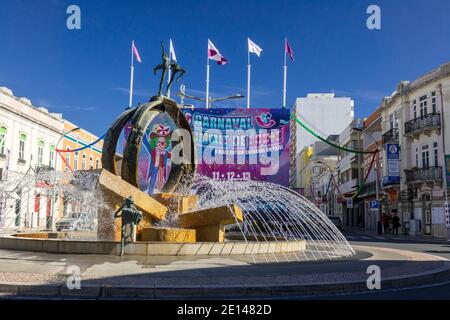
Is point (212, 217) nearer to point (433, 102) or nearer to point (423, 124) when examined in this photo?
point (423, 124)

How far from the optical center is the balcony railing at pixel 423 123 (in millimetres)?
35812

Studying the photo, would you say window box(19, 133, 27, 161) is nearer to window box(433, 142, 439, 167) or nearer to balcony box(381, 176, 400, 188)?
balcony box(381, 176, 400, 188)

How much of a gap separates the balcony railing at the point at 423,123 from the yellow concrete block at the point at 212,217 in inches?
1013

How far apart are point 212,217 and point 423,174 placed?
2607 cm

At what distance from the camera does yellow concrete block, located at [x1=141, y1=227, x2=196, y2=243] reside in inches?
587

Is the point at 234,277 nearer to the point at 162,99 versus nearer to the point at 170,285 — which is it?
the point at 170,285

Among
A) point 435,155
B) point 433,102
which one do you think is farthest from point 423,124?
point 435,155

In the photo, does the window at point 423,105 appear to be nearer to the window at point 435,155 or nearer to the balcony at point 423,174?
the window at point 435,155

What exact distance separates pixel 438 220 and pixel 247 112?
16.5m

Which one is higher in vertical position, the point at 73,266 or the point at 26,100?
the point at 26,100

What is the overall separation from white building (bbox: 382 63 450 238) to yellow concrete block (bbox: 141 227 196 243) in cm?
2266

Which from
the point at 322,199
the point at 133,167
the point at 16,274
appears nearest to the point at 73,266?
the point at 16,274

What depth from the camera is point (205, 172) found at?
3991 centimetres

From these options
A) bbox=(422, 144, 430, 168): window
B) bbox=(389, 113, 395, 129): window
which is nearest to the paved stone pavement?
bbox=(422, 144, 430, 168): window
